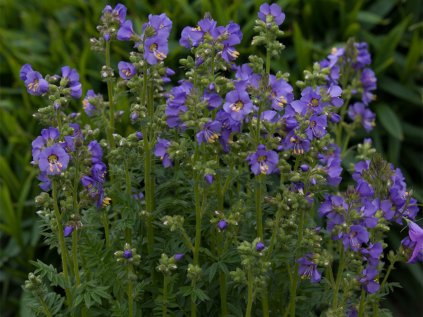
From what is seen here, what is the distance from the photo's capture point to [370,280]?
2.27m

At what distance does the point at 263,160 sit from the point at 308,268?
1.35 ft

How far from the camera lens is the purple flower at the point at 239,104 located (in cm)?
205

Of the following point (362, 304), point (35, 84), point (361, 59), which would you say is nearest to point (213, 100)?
point (35, 84)

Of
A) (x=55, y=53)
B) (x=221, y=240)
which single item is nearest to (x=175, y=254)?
(x=221, y=240)

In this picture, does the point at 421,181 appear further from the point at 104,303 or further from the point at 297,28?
the point at 104,303

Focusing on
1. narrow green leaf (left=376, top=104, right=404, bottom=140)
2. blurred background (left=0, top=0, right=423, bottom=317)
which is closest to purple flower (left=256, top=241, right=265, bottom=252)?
blurred background (left=0, top=0, right=423, bottom=317)

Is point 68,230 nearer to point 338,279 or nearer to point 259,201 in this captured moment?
point 259,201

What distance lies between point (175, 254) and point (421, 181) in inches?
114

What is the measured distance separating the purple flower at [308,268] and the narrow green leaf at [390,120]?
239 centimetres

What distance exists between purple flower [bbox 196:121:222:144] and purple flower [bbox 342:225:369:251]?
0.49 m

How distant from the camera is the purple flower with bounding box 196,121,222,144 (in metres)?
2.07

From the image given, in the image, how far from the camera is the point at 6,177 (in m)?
4.38

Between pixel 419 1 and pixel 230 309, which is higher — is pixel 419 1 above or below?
above

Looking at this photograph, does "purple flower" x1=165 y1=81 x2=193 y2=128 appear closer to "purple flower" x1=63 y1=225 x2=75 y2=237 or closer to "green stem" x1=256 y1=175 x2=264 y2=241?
"green stem" x1=256 y1=175 x2=264 y2=241
